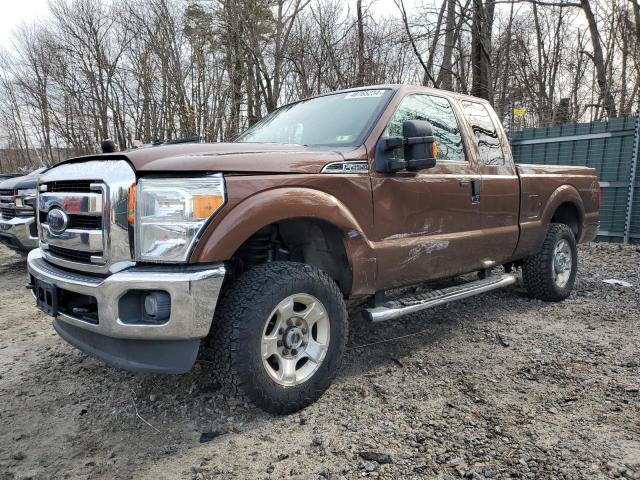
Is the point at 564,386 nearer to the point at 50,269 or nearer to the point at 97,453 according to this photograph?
the point at 97,453

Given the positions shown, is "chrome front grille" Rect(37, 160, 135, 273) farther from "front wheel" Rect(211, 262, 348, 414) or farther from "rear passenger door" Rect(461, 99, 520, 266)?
"rear passenger door" Rect(461, 99, 520, 266)

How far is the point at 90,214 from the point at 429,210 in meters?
2.22

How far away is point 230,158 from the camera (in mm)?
2426

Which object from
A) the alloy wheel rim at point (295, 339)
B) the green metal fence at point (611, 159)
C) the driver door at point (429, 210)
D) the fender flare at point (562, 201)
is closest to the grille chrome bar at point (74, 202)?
the alloy wheel rim at point (295, 339)

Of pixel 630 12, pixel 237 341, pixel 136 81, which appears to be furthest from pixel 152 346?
pixel 630 12

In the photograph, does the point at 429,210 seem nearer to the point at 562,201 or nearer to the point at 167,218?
the point at 167,218

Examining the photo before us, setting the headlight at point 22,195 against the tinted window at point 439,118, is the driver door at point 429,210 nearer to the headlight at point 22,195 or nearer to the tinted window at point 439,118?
the tinted window at point 439,118

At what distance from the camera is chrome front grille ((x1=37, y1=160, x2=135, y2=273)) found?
7.44 feet

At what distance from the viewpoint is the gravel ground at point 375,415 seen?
7.18ft

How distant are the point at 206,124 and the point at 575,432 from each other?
13.7 m

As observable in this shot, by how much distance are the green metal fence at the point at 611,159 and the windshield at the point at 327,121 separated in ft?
23.0

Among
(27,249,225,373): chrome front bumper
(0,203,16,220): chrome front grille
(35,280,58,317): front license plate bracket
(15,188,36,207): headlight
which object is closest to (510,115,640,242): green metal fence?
(27,249,225,373): chrome front bumper

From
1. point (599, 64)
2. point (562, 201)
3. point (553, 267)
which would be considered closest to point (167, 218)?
point (553, 267)

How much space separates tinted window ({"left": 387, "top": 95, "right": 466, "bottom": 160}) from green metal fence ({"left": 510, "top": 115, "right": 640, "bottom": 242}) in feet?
20.2
